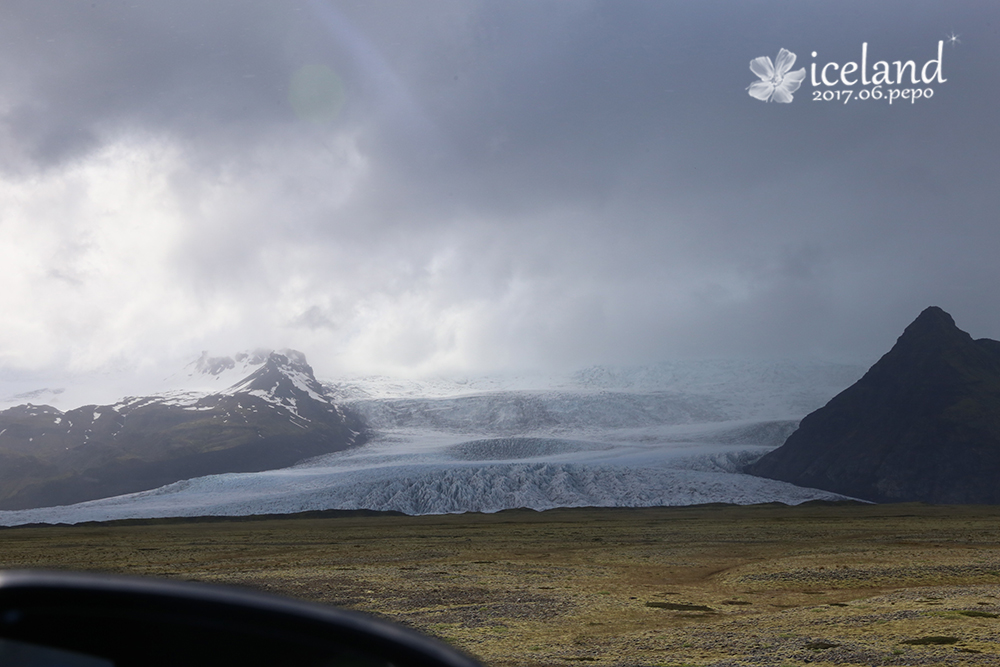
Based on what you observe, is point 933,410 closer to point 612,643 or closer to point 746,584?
point 746,584

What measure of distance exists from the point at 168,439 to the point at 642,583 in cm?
17060

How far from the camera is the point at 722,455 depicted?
9619 cm

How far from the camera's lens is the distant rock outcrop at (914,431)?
109312mm

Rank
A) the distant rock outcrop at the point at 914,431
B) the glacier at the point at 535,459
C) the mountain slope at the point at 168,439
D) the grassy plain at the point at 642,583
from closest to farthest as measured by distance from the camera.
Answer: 1. the grassy plain at the point at 642,583
2. the glacier at the point at 535,459
3. the distant rock outcrop at the point at 914,431
4. the mountain slope at the point at 168,439

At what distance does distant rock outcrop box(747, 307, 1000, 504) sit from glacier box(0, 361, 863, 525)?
321 inches

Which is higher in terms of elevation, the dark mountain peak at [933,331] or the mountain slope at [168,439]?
the dark mountain peak at [933,331]

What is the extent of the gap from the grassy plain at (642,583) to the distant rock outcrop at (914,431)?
2079 inches

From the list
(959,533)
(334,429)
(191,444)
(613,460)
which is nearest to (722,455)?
(613,460)

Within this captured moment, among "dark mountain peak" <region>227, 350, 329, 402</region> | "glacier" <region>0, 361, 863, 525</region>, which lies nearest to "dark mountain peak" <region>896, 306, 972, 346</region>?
"glacier" <region>0, 361, 863, 525</region>

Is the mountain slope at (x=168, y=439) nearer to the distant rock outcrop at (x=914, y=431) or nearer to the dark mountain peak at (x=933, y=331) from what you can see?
the distant rock outcrop at (x=914, y=431)

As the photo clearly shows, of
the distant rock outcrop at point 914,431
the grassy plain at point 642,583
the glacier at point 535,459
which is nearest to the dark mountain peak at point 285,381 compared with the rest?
the glacier at point 535,459

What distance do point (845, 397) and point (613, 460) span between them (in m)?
54.5

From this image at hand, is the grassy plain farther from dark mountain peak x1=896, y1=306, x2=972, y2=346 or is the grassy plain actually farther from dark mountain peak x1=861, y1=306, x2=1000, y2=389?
dark mountain peak x1=896, y1=306, x2=972, y2=346

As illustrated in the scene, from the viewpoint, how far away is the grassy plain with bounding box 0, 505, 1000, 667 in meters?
14.7
